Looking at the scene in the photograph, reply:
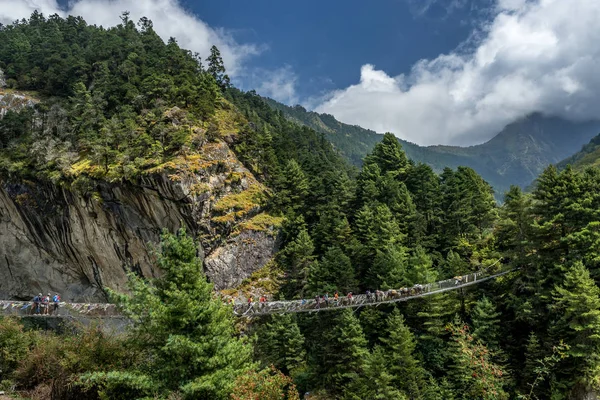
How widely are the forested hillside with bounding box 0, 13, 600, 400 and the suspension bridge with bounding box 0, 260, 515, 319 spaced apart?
1285mm

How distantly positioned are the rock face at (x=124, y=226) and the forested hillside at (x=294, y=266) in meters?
0.58

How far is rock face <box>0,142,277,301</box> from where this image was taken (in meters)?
35.4

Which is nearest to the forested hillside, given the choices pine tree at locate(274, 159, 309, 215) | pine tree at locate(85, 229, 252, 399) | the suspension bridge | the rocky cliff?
pine tree at locate(85, 229, 252, 399)

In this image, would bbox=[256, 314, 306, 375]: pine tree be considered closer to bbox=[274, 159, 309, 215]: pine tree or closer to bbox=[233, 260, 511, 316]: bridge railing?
bbox=[233, 260, 511, 316]: bridge railing

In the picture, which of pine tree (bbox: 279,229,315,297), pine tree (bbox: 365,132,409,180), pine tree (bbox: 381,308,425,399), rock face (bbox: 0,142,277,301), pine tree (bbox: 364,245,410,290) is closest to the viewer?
pine tree (bbox: 381,308,425,399)

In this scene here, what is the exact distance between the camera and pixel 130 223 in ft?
120

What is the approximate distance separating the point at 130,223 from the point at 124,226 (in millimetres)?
632

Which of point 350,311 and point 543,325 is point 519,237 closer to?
point 543,325

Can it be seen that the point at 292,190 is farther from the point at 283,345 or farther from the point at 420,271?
the point at 420,271

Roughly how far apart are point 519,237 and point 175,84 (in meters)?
37.5

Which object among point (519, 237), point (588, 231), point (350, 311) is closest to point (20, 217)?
point (350, 311)

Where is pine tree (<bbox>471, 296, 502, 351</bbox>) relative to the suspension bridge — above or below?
below

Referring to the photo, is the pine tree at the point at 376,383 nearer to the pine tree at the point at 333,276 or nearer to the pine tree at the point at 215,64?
the pine tree at the point at 333,276

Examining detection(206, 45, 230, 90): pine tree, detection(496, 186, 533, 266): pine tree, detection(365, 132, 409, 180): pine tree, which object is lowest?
detection(496, 186, 533, 266): pine tree
